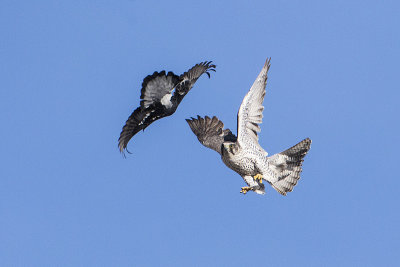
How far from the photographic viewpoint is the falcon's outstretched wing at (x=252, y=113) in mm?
13938

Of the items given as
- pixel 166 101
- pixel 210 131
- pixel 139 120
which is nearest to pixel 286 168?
pixel 210 131

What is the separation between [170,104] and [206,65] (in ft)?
3.83

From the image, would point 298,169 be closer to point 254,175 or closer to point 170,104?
point 254,175

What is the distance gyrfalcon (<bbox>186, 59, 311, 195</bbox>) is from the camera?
1380cm

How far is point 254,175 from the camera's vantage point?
14.1m

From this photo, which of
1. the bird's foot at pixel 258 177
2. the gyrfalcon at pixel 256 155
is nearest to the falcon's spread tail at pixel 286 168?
the gyrfalcon at pixel 256 155

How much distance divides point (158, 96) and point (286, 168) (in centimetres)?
330

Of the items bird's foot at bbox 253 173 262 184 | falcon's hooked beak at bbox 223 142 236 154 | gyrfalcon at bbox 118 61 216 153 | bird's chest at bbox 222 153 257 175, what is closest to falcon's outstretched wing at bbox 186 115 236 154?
gyrfalcon at bbox 118 61 216 153

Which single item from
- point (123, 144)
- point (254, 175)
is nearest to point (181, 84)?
point (123, 144)

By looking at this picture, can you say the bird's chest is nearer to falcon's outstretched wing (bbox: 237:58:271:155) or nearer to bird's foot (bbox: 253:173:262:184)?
bird's foot (bbox: 253:173:262:184)

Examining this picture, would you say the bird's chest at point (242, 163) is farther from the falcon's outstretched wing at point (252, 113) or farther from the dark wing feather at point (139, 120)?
A: the dark wing feather at point (139, 120)

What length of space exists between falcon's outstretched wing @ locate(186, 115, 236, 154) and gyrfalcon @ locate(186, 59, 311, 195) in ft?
3.03

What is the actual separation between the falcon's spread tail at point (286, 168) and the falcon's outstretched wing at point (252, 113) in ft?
1.36

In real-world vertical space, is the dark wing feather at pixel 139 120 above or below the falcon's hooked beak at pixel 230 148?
above
